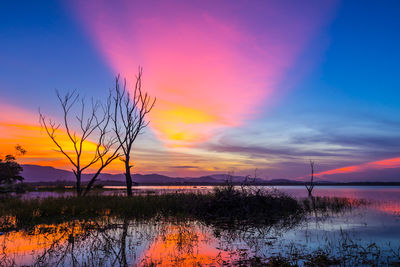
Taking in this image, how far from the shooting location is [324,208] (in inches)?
890

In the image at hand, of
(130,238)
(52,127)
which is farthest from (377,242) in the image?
(52,127)

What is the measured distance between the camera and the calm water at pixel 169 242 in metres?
8.08

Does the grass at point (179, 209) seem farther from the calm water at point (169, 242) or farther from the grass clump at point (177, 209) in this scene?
the calm water at point (169, 242)

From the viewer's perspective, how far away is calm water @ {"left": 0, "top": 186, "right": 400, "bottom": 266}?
26.5ft

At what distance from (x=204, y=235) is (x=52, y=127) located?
24203 mm

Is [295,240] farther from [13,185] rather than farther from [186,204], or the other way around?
[13,185]

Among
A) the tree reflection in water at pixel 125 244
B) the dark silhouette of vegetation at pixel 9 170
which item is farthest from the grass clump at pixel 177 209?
the dark silhouette of vegetation at pixel 9 170

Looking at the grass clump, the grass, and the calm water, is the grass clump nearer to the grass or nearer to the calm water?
the grass

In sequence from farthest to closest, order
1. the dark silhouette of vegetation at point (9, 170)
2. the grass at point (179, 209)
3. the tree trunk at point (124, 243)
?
the dark silhouette of vegetation at point (9, 170) < the grass at point (179, 209) < the tree trunk at point (124, 243)

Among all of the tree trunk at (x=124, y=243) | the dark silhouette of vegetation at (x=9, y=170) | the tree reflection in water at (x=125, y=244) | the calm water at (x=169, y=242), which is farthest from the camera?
the dark silhouette of vegetation at (x=9, y=170)

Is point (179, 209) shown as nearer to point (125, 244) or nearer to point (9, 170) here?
point (125, 244)

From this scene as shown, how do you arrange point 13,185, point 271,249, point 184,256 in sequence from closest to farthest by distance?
point 184,256 < point 271,249 < point 13,185

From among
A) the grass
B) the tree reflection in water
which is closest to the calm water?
the tree reflection in water

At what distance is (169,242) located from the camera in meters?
10.2
